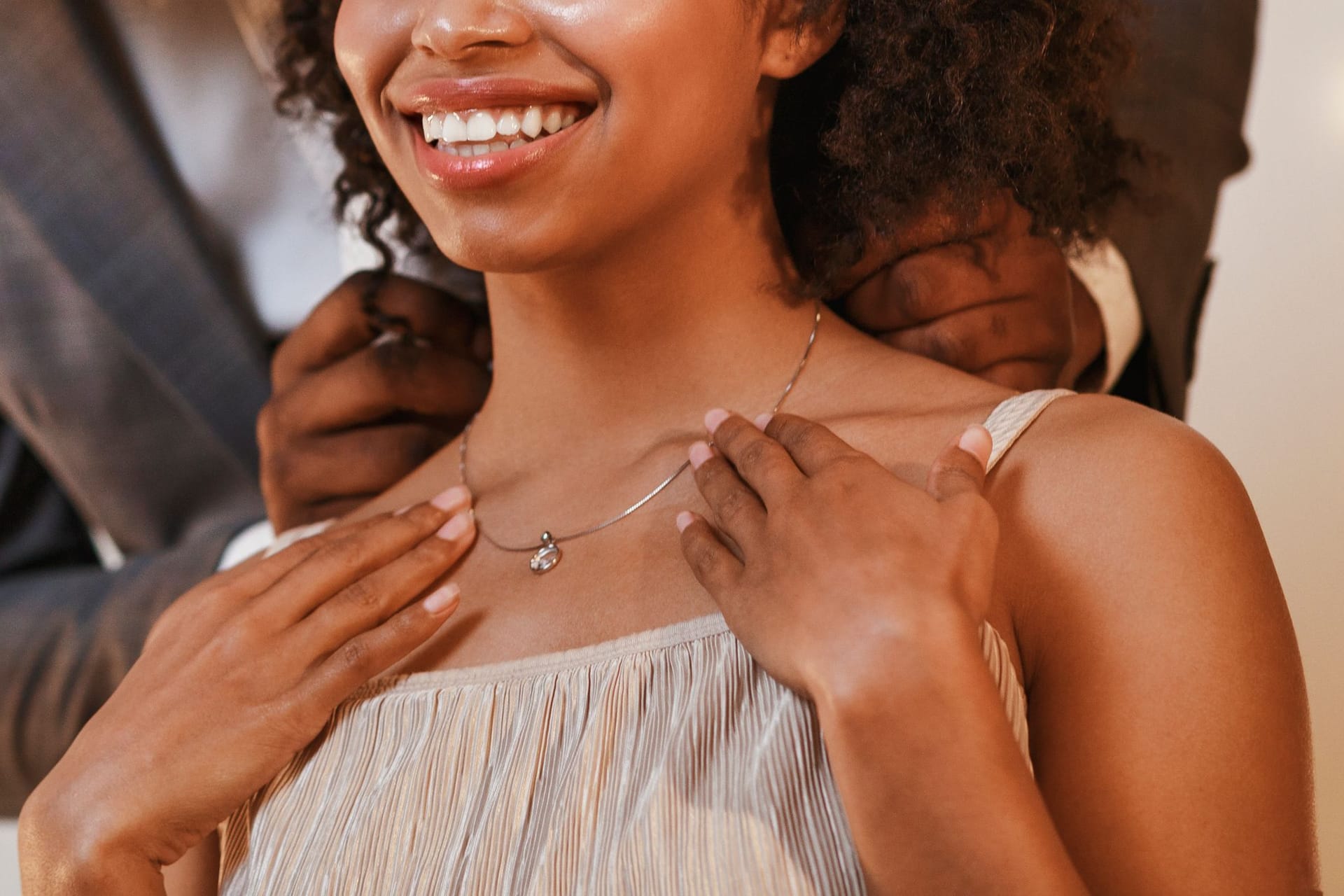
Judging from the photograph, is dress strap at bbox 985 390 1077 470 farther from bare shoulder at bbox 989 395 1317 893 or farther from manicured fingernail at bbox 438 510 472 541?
manicured fingernail at bbox 438 510 472 541

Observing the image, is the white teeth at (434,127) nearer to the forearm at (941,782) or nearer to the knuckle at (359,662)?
the knuckle at (359,662)

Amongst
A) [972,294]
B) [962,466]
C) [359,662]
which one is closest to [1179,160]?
[972,294]

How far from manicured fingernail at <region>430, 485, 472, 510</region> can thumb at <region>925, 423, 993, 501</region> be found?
17.0 inches

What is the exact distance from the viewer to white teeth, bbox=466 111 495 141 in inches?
36.5

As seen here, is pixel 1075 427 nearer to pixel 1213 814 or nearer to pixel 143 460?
pixel 1213 814

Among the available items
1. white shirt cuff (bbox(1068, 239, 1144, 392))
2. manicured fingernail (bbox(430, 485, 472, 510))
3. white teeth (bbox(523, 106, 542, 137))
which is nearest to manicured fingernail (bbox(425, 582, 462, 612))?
manicured fingernail (bbox(430, 485, 472, 510))

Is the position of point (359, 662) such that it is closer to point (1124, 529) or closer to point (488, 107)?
point (488, 107)

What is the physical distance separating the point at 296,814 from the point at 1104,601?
57 centimetres

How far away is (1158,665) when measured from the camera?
78 centimetres

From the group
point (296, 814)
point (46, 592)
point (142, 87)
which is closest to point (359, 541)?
point (296, 814)

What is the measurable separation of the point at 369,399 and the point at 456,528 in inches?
15.5

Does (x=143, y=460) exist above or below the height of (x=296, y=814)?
below

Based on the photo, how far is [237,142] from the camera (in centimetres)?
184

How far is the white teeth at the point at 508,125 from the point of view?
925 mm
